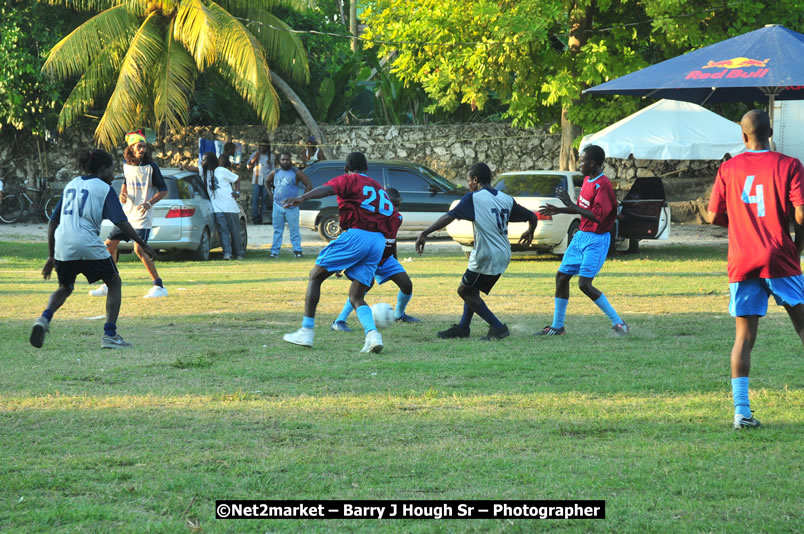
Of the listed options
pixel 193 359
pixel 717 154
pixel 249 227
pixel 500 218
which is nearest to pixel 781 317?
pixel 500 218

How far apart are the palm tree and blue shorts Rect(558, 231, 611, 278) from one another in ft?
52.7

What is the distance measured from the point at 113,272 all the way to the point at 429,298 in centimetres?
472

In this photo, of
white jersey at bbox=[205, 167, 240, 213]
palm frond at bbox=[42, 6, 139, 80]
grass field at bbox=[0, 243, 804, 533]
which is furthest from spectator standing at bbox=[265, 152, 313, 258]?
palm frond at bbox=[42, 6, 139, 80]

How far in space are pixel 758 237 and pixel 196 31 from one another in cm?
2026

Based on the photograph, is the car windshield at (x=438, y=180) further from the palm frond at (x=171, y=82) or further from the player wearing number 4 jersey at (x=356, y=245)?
the player wearing number 4 jersey at (x=356, y=245)

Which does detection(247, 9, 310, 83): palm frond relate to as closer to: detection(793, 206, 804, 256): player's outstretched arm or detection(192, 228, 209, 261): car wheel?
detection(192, 228, 209, 261): car wheel

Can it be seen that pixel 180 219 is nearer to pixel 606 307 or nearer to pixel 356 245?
pixel 356 245

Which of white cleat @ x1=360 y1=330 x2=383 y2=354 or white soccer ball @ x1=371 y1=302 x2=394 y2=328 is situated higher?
white soccer ball @ x1=371 y1=302 x2=394 y2=328

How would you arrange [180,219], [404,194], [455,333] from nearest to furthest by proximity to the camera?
[455,333] < [180,219] < [404,194]

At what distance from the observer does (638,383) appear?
6883 mm

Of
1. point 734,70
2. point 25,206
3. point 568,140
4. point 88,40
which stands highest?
Answer: point 88,40

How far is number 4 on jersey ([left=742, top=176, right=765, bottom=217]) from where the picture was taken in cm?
548

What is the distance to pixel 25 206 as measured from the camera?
27500 millimetres

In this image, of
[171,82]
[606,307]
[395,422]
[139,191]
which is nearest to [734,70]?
[606,307]
